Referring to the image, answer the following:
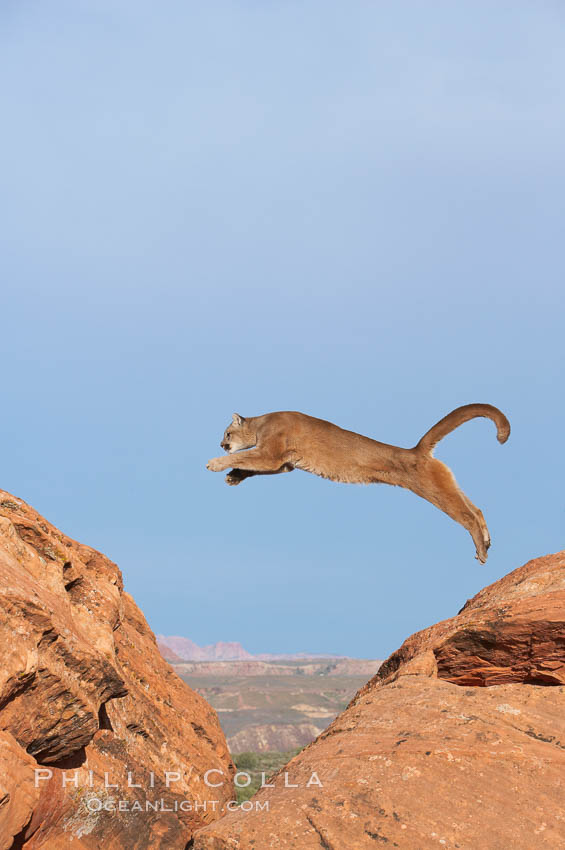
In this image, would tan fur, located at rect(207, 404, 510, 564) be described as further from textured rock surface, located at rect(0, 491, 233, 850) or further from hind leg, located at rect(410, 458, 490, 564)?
textured rock surface, located at rect(0, 491, 233, 850)

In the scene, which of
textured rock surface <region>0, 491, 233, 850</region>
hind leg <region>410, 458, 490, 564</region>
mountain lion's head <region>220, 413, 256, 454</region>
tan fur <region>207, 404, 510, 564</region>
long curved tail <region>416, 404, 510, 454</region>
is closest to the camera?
textured rock surface <region>0, 491, 233, 850</region>

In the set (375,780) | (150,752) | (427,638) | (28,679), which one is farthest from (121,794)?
(427,638)

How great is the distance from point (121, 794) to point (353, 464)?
7305 millimetres

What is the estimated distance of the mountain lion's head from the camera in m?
15.1

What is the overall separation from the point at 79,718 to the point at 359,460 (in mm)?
7951

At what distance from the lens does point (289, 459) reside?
13750 millimetres

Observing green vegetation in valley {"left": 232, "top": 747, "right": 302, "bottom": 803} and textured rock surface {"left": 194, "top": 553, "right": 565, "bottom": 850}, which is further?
green vegetation in valley {"left": 232, "top": 747, "right": 302, "bottom": 803}

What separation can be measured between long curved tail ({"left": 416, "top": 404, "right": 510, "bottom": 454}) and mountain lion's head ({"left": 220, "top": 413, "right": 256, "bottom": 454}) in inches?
133

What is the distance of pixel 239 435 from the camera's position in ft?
49.8

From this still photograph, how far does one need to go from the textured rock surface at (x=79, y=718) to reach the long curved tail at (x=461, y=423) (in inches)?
242

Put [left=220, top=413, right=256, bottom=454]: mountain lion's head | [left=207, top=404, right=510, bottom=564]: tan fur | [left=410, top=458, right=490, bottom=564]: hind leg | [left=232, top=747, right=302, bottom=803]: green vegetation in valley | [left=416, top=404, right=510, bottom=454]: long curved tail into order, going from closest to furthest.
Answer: [left=416, top=404, right=510, bottom=454]: long curved tail
[left=410, top=458, right=490, bottom=564]: hind leg
[left=207, top=404, right=510, bottom=564]: tan fur
[left=220, top=413, right=256, bottom=454]: mountain lion's head
[left=232, top=747, right=302, bottom=803]: green vegetation in valley

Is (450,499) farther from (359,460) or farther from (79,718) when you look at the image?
(79,718)

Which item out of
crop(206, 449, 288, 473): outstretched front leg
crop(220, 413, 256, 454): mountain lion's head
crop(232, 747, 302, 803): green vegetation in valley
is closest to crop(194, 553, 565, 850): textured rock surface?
crop(206, 449, 288, 473): outstretched front leg

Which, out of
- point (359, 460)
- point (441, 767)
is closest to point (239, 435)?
point (359, 460)
